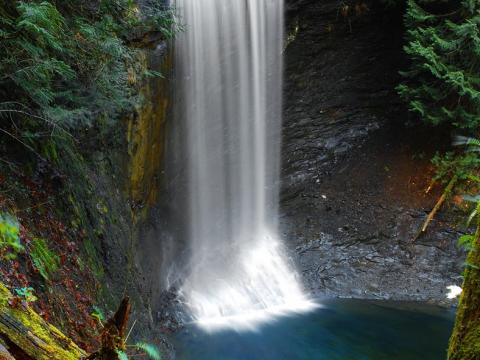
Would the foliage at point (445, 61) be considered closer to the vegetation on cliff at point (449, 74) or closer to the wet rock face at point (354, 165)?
the vegetation on cliff at point (449, 74)

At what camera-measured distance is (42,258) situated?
3.77 m

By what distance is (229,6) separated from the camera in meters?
10.3

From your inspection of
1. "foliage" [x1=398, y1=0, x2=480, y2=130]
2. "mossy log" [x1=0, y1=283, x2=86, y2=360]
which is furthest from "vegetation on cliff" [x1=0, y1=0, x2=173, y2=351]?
"foliage" [x1=398, y1=0, x2=480, y2=130]

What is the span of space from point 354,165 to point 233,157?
127 inches

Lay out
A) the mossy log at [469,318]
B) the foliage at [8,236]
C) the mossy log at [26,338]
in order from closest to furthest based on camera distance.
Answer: the mossy log at [26,338], the mossy log at [469,318], the foliage at [8,236]

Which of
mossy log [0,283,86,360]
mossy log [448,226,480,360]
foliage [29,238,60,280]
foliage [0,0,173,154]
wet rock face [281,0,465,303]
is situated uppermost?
wet rock face [281,0,465,303]

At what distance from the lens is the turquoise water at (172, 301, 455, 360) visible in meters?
7.49

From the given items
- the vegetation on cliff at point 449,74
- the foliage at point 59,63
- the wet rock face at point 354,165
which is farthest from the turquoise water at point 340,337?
the foliage at point 59,63

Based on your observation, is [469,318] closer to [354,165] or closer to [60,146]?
[60,146]

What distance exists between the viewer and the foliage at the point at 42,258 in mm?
3619

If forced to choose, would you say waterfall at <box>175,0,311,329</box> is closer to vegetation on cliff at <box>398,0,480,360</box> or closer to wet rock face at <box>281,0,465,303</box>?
wet rock face at <box>281,0,465,303</box>

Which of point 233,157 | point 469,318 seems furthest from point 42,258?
point 233,157

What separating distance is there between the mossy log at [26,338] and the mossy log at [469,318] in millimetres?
1781

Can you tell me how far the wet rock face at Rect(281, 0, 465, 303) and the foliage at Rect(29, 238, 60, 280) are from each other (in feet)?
22.7
